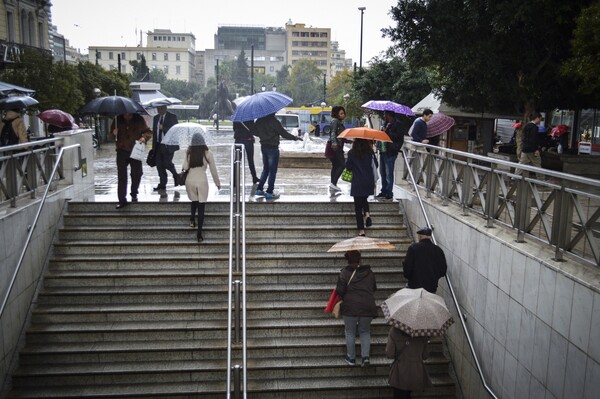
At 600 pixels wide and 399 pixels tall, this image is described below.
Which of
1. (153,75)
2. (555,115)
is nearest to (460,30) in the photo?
(555,115)

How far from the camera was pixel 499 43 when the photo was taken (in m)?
14.0

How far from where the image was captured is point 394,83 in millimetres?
30562

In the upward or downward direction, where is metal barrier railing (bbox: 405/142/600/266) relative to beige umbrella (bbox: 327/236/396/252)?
upward

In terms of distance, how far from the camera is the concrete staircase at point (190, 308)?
25.3 feet

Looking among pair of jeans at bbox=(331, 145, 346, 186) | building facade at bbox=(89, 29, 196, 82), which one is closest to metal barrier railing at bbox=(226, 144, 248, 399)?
pair of jeans at bbox=(331, 145, 346, 186)

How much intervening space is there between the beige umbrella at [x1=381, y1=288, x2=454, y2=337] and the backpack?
7.31m

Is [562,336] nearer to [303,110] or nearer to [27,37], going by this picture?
[27,37]

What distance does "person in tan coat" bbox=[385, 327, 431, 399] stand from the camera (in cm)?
671

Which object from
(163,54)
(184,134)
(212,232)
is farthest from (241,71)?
(212,232)

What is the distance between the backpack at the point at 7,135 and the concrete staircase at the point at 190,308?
1580 mm

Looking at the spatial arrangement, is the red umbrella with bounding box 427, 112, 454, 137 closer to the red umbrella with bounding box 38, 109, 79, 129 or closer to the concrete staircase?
the concrete staircase

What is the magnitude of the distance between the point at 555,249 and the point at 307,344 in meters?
3.55

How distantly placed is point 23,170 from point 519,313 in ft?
22.7

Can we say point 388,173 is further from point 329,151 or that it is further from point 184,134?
point 184,134
